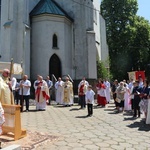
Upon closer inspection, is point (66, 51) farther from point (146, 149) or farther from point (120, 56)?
point (146, 149)

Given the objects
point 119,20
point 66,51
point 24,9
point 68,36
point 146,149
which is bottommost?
point 146,149

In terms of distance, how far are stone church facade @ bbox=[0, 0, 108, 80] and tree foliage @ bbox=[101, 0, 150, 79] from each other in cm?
1395

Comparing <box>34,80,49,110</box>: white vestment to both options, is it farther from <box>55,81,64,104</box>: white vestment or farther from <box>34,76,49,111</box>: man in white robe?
<box>55,81,64,104</box>: white vestment

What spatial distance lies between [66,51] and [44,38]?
2422mm

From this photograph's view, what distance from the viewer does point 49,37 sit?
74.7 ft

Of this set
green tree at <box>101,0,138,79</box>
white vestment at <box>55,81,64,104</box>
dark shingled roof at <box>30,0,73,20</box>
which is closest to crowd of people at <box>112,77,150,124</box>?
white vestment at <box>55,81,64,104</box>

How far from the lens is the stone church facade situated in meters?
21.6

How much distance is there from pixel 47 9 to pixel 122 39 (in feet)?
53.2

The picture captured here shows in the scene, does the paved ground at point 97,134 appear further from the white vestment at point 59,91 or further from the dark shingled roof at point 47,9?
the dark shingled roof at point 47,9

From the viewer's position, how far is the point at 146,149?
590cm

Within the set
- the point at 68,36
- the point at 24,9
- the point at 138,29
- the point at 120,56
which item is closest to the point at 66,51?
the point at 68,36

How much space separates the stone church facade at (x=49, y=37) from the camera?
21.6 meters

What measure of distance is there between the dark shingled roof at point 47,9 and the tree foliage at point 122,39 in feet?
47.2

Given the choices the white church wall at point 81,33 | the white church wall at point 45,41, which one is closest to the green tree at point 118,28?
the white church wall at point 81,33
